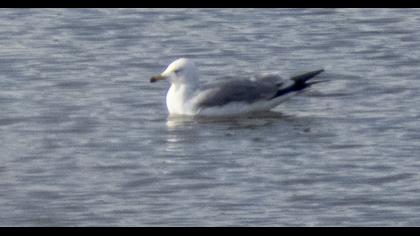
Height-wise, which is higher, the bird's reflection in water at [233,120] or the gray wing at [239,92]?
the gray wing at [239,92]

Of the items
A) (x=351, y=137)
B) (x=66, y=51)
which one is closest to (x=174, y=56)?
(x=66, y=51)

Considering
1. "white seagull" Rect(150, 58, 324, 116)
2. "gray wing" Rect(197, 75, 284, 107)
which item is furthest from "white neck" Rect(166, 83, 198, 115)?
"gray wing" Rect(197, 75, 284, 107)

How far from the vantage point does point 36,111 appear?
630 inches

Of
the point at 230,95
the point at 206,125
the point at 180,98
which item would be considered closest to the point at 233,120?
the point at 230,95

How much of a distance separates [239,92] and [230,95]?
0.33 ft

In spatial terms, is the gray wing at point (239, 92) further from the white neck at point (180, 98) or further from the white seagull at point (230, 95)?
the white neck at point (180, 98)

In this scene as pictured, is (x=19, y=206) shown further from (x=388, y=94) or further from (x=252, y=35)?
(x=252, y=35)

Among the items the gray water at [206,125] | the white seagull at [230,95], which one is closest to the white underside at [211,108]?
the white seagull at [230,95]

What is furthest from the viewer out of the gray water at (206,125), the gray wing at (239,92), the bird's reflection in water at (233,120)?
the gray wing at (239,92)

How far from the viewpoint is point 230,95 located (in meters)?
16.0

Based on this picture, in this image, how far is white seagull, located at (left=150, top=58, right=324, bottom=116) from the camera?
1606 centimetres

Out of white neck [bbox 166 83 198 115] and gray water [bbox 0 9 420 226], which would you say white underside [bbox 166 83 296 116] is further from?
gray water [bbox 0 9 420 226]

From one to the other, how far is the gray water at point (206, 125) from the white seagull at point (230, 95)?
0.15 m

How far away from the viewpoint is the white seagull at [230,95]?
16.1 meters
